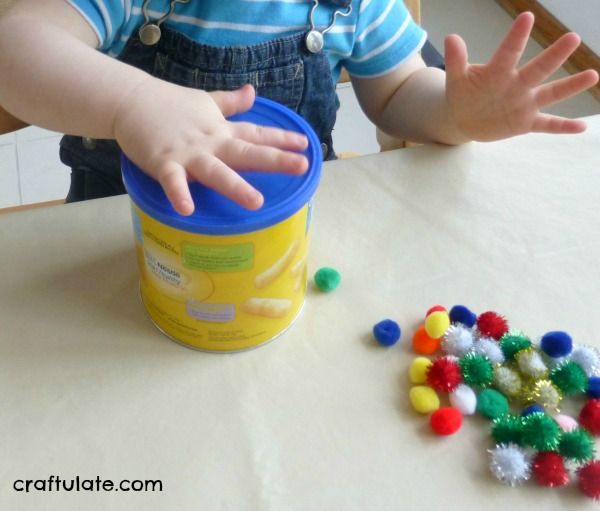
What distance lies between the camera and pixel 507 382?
450 millimetres

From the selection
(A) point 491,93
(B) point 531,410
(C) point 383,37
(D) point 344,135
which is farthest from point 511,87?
(D) point 344,135

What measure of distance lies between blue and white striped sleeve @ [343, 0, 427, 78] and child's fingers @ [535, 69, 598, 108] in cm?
17

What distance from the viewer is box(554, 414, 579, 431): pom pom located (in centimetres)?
43

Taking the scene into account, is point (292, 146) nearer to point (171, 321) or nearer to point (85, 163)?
point (171, 321)

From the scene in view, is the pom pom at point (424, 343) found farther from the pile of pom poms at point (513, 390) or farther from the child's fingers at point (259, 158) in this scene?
the child's fingers at point (259, 158)

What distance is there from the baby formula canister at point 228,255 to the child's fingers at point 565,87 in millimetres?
210

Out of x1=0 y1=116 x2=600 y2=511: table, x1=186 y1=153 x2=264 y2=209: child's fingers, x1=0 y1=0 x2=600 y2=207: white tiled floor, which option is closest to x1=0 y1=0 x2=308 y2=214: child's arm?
x1=186 y1=153 x2=264 y2=209: child's fingers

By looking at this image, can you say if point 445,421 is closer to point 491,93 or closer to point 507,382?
point 507,382

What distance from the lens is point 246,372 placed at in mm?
458

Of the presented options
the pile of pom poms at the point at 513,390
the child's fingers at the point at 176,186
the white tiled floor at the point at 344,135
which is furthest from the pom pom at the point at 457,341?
the white tiled floor at the point at 344,135

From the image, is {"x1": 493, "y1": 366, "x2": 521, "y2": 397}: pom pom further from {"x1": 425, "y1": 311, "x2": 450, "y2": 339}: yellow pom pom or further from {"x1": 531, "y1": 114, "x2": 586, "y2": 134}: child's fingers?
{"x1": 531, "y1": 114, "x2": 586, "y2": 134}: child's fingers

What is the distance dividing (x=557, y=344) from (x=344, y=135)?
110 cm

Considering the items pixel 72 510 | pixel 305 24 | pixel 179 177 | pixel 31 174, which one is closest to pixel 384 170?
pixel 305 24

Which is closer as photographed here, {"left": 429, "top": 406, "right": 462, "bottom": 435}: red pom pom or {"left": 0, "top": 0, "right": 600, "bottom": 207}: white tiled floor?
{"left": 429, "top": 406, "right": 462, "bottom": 435}: red pom pom
